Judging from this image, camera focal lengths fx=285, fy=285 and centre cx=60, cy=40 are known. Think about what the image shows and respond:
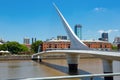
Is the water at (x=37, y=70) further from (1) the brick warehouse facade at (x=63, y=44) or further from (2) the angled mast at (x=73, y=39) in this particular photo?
(1) the brick warehouse facade at (x=63, y=44)

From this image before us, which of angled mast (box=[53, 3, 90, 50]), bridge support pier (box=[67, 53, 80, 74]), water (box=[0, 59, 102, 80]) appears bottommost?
water (box=[0, 59, 102, 80])

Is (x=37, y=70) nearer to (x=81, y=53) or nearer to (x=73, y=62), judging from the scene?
(x=73, y=62)

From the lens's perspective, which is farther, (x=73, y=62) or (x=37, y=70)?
(x=73, y=62)

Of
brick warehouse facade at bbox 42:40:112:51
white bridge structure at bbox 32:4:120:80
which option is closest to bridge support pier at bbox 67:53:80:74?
white bridge structure at bbox 32:4:120:80

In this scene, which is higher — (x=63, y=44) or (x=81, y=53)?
(x=63, y=44)

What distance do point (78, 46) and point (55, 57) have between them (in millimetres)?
Result: 40725

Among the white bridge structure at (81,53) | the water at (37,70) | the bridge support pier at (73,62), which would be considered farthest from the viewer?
the bridge support pier at (73,62)

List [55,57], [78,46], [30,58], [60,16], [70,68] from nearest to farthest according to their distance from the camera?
[70,68] < [78,46] < [60,16] < [30,58] < [55,57]

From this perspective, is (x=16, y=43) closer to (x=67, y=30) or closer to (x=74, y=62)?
(x=67, y=30)

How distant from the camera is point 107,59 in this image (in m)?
23.9

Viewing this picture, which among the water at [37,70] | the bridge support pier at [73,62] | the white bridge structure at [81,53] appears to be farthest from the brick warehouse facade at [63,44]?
the bridge support pier at [73,62]

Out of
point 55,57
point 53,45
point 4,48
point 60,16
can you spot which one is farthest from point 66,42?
point 60,16

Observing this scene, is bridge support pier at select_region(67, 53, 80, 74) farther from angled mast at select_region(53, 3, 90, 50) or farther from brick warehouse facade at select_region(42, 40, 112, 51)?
brick warehouse facade at select_region(42, 40, 112, 51)

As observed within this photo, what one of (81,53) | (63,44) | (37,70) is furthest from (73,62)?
(63,44)
